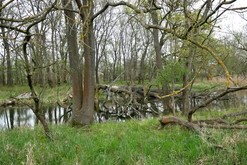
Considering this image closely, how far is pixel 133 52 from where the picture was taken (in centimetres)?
4609

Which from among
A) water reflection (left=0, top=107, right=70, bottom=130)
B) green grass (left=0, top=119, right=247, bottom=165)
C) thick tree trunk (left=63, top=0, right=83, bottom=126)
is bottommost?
water reflection (left=0, top=107, right=70, bottom=130)

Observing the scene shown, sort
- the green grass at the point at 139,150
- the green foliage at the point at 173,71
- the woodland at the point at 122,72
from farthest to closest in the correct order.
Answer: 1. the green foliage at the point at 173,71
2. the woodland at the point at 122,72
3. the green grass at the point at 139,150

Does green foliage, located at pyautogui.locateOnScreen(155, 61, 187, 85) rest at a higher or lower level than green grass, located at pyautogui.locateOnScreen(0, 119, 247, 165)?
higher

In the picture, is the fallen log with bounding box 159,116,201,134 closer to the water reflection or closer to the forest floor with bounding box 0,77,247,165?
the forest floor with bounding box 0,77,247,165

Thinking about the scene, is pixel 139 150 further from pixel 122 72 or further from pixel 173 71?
pixel 122 72

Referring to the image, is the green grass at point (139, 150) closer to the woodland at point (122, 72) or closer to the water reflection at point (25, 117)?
the woodland at point (122, 72)

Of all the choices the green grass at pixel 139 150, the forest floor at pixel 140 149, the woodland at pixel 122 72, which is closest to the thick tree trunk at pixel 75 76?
the woodland at pixel 122 72

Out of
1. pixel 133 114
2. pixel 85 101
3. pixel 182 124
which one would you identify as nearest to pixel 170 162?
pixel 182 124

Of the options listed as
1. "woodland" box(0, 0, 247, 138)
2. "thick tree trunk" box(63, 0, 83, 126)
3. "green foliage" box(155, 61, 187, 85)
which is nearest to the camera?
"woodland" box(0, 0, 247, 138)

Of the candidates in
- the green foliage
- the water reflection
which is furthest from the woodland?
the water reflection

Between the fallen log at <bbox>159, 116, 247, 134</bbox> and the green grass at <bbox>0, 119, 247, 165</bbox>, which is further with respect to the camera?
the fallen log at <bbox>159, 116, 247, 134</bbox>

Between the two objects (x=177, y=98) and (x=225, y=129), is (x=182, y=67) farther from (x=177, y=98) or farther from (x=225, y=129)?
(x=177, y=98)

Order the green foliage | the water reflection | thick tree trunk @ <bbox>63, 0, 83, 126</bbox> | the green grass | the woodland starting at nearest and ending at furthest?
the green grass
the woodland
thick tree trunk @ <bbox>63, 0, 83, 126</bbox>
the green foliage
the water reflection

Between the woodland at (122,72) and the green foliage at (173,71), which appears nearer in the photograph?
the woodland at (122,72)
